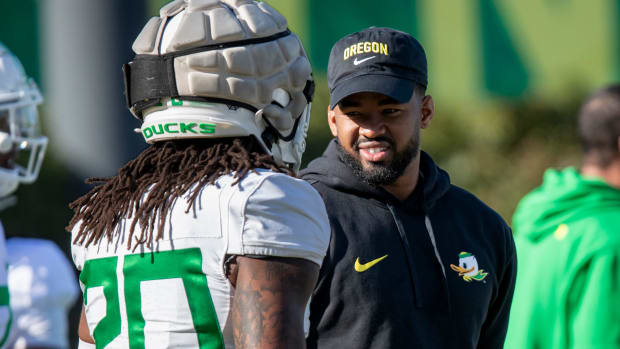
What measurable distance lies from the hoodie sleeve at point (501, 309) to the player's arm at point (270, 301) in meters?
1.34

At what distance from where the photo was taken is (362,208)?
3.33 metres

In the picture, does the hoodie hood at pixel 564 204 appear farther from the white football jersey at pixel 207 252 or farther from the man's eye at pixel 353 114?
the white football jersey at pixel 207 252

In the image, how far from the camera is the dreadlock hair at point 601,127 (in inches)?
171

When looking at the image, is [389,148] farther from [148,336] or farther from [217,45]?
[148,336]

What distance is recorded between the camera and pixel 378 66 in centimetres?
343

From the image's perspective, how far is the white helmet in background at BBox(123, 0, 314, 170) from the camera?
2.53 metres

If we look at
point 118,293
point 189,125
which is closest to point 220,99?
point 189,125

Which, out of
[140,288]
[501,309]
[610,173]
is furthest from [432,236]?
[610,173]

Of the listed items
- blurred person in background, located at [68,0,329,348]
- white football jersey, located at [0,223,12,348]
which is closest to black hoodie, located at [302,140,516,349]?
blurred person in background, located at [68,0,329,348]

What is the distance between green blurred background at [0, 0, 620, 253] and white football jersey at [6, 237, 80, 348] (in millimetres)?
5669

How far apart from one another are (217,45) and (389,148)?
104cm

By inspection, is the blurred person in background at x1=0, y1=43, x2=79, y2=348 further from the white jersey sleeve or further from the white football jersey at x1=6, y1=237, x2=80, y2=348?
the white jersey sleeve

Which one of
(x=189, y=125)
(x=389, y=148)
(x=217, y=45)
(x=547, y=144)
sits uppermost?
(x=217, y=45)

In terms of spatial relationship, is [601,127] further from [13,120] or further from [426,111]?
[13,120]
